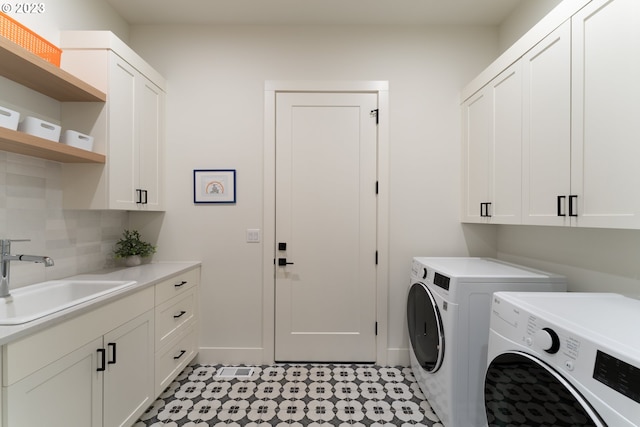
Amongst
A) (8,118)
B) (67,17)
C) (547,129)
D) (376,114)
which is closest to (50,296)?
(8,118)

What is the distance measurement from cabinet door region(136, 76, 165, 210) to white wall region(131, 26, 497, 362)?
0.30ft

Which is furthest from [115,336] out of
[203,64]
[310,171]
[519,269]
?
[519,269]

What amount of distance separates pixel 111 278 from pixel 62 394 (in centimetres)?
78

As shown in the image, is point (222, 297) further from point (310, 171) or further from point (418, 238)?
point (418, 238)

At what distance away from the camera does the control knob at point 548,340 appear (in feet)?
3.19

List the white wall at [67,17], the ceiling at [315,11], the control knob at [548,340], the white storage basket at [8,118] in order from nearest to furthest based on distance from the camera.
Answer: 1. the control knob at [548,340]
2. the white storage basket at [8,118]
3. the white wall at [67,17]
4. the ceiling at [315,11]

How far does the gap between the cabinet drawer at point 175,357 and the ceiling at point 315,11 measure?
2.48 metres

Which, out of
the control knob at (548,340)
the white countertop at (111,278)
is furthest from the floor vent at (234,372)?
the control knob at (548,340)

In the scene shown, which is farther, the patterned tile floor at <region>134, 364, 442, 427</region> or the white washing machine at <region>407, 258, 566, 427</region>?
the patterned tile floor at <region>134, 364, 442, 427</region>

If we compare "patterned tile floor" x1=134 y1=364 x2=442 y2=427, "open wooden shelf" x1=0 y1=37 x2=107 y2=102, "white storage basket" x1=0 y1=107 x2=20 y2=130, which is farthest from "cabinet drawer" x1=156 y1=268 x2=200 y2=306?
"open wooden shelf" x1=0 y1=37 x2=107 y2=102

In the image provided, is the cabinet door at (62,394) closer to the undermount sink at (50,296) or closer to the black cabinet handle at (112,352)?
the black cabinet handle at (112,352)

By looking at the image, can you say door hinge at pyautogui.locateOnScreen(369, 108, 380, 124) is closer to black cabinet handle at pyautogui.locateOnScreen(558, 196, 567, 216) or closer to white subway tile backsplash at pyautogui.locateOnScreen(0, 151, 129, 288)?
black cabinet handle at pyautogui.locateOnScreen(558, 196, 567, 216)

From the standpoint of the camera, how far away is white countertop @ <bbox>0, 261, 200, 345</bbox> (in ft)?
3.33

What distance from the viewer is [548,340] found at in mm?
992
